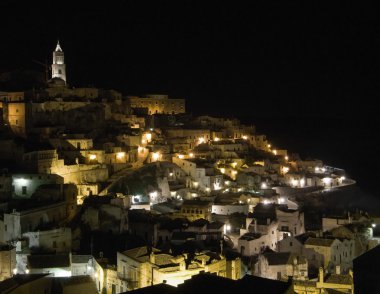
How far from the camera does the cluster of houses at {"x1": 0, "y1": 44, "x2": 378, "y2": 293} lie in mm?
22266

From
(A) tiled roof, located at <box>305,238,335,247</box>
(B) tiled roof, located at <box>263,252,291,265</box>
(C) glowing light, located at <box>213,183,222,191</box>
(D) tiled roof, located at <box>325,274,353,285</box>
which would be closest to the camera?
(D) tiled roof, located at <box>325,274,353,285</box>

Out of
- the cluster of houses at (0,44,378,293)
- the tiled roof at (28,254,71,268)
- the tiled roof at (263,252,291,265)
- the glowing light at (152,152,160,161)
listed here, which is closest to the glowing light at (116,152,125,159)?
the cluster of houses at (0,44,378,293)

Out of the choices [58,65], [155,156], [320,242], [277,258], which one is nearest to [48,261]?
[277,258]

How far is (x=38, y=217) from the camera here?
2698 cm

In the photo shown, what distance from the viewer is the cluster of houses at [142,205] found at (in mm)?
22266

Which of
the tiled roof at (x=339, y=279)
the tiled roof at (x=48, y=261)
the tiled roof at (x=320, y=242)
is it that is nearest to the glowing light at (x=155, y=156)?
the tiled roof at (x=320, y=242)

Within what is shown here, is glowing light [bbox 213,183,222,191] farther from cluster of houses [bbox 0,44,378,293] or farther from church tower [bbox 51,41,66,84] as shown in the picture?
church tower [bbox 51,41,66,84]

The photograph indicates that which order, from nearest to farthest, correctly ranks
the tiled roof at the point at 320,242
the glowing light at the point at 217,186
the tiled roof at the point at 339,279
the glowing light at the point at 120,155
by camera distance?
the tiled roof at the point at 339,279 → the tiled roof at the point at 320,242 → the glowing light at the point at 120,155 → the glowing light at the point at 217,186

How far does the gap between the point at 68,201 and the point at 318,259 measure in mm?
13828

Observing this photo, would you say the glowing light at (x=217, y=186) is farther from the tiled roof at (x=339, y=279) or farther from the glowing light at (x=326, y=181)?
the tiled roof at (x=339, y=279)

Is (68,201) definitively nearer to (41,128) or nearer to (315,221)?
(41,128)

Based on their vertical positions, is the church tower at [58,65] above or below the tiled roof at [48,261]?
above

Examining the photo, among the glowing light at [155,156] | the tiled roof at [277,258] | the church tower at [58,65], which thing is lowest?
the tiled roof at [277,258]

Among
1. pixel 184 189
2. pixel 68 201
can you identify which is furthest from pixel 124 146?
pixel 68 201
